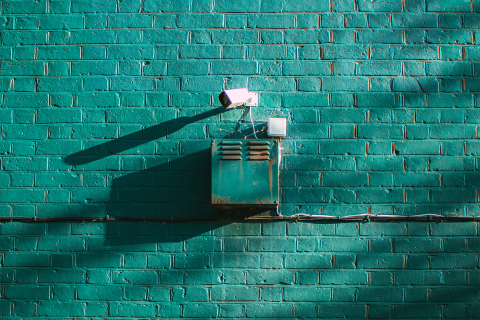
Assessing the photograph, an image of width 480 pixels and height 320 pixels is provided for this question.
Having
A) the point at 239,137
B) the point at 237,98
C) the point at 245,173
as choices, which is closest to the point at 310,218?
the point at 245,173

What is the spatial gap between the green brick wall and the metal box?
25 centimetres

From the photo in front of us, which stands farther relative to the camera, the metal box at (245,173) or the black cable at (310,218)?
the black cable at (310,218)

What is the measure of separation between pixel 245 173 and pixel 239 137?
1.17 feet

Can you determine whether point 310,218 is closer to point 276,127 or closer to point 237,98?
point 276,127

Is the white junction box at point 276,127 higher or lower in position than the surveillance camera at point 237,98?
A: lower

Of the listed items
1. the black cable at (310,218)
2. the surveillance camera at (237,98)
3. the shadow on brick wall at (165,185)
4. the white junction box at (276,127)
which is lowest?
the black cable at (310,218)

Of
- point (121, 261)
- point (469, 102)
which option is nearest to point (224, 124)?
point (121, 261)

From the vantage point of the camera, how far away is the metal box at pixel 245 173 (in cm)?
212

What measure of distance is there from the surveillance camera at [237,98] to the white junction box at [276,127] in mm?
184

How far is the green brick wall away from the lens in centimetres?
233

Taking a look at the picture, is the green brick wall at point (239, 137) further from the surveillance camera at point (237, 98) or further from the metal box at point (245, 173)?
the metal box at point (245, 173)

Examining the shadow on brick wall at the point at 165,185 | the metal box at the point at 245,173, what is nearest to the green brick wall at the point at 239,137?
the shadow on brick wall at the point at 165,185

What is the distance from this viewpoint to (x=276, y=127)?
2328mm

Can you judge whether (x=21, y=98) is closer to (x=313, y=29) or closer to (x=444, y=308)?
(x=313, y=29)
